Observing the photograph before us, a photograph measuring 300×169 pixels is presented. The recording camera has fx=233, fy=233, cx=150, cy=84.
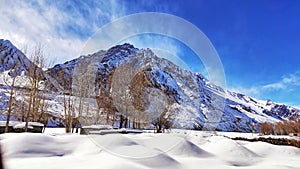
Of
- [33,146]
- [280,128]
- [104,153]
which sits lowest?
[280,128]

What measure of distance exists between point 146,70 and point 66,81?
1491 centimetres

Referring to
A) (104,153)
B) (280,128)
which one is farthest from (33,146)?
(280,128)

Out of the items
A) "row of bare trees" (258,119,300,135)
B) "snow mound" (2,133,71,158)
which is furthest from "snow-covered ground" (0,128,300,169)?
"row of bare trees" (258,119,300,135)

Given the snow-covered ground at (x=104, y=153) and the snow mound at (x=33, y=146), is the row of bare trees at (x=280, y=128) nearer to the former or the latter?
the snow-covered ground at (x=104, y=153)

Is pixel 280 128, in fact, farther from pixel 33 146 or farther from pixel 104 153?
pixel 33 146

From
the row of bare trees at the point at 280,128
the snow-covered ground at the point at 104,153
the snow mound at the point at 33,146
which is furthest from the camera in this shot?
the row of bare trees at the point at 280,128

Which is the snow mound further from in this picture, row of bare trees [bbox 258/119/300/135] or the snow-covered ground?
row of bare trees [bbox 258/119/300/135]

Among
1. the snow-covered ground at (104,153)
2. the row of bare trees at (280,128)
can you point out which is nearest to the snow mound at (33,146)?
the snow-covered ground at (104,153)

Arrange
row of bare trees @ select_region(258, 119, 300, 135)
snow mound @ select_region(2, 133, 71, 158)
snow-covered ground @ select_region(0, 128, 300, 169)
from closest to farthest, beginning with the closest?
snow-covered ground @ select_region(0, 128, 300, 169) < snow mound @ select_region(2, 133, 71, 158) < row of bare trees @ select_region(258, 119, 300, 135)

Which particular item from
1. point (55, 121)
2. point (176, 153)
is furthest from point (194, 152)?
point (55, 121)

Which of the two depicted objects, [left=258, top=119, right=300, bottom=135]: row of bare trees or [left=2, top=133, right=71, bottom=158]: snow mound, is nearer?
[left=2, top=133, right=71, bottom=158]: snow mound

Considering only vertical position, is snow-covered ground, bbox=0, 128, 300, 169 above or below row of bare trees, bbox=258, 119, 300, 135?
above

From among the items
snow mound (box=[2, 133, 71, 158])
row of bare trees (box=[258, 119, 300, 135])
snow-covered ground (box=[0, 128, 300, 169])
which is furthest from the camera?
row of bare trees (box=[258, 119, 300, 135])

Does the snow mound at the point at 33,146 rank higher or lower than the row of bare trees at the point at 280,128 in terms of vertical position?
higher
